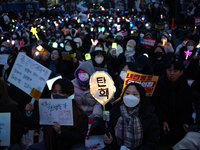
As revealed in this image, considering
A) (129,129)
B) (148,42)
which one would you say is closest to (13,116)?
(129,129)

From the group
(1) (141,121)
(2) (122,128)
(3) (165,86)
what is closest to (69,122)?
(2) (122,128)

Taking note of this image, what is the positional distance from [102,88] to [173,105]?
1350mm

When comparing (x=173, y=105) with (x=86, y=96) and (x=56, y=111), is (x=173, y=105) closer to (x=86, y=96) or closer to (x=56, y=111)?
(x=86, y=96)

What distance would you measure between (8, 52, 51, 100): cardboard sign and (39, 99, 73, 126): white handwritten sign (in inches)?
20.2

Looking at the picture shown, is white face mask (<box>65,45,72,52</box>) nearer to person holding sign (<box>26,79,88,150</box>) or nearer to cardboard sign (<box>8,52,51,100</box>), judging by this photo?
cardboard sign (<box>8,52,51,100</box>)

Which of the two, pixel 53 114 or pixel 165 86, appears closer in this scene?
pixel 53 114

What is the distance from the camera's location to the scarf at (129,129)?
2.58 m

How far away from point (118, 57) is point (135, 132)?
4458 millimetres

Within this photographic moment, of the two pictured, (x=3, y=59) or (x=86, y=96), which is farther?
(x=3, y=59)

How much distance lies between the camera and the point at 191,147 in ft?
8.21

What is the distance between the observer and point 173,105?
345 cm

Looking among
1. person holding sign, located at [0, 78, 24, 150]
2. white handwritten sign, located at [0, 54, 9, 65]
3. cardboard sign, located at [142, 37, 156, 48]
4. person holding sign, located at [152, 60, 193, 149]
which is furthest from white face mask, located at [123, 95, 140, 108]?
cardboard sign, located at [142, 37, 156, 48]

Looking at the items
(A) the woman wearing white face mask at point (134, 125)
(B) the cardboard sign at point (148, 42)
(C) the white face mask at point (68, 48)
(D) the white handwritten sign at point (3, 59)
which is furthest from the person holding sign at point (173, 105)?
(B) the cardboard sign at point (148, 42)

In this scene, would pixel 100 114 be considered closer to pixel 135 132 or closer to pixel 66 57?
pixel 135 132
